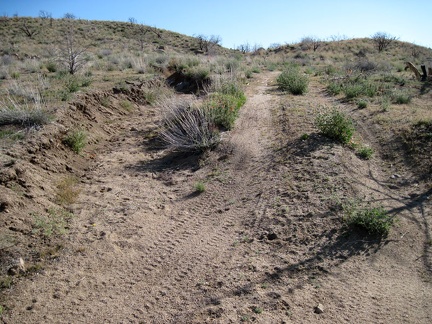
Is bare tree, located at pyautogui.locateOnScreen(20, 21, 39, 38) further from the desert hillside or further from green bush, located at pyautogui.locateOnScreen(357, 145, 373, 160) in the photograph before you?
green bush, located at pyautogui.locateOnScreen(357, 145, 373, 160)

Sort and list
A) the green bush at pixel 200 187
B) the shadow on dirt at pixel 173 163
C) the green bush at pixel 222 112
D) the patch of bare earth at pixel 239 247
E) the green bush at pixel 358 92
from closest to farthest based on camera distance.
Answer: the patch of bare earth at pixel 239 247, the green bush at pixel 200 187, the shadow on dirt at pixel 173 163, the green bush at pixel 222 112, the green bush at pixel 358 92

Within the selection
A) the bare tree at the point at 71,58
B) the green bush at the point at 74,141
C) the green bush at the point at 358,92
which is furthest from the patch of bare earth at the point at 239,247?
the bare tree at the point at 71,58

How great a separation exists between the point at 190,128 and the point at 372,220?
13.9 ft

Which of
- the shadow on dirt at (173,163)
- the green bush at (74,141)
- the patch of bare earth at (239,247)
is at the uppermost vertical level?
the green bush at (74,141)

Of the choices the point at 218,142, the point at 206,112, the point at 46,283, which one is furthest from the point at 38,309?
the point at 206,112

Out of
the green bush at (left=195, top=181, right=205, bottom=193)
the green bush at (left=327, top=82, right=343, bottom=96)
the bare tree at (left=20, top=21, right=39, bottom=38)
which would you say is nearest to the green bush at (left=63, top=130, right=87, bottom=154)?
the green bush at (left=195, top=181, right=205, bottom=193)

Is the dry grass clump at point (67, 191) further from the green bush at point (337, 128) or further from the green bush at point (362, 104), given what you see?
the green bush at point (362, 104)

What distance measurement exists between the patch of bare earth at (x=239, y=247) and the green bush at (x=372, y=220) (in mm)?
135

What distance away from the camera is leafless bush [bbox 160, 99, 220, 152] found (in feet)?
23.5

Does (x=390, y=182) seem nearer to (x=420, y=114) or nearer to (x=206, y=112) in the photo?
(x=420, y=114)

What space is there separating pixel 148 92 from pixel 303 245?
9197mm

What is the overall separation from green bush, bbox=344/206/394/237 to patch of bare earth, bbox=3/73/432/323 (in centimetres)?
13

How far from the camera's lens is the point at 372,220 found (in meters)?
4.40

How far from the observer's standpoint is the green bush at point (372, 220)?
4.37 metres
